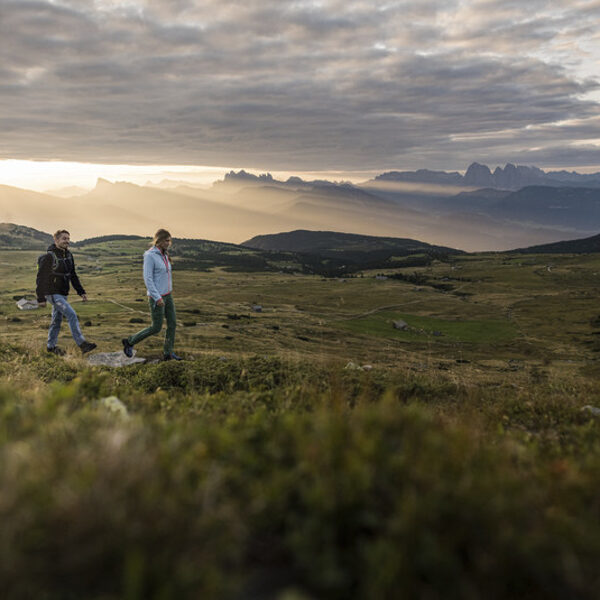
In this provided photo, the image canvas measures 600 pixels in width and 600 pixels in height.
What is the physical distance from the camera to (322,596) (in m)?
2.82

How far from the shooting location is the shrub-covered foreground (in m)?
2.63

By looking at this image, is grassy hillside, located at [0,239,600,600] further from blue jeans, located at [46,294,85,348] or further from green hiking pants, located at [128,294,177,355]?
blue jeans, located at [46,294,85,348]

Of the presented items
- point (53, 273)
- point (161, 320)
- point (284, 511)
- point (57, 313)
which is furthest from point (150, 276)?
point (284, 511)

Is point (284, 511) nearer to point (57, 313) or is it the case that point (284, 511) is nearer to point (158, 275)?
point (158, 275)

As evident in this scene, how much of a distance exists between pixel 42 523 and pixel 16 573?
14.9 inches

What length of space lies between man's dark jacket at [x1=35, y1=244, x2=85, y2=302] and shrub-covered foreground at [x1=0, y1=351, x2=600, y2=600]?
1204 centimetres

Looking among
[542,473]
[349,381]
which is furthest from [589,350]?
[542,473]

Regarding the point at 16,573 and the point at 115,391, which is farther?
the point at 115,391

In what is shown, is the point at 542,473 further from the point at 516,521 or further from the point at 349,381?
the point at 349,381

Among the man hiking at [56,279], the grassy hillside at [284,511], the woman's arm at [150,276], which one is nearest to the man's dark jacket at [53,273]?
the man hiking at [56,279]

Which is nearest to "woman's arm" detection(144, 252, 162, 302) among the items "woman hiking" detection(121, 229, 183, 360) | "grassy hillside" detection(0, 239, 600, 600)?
"woman hiking" detection(121, 229, 183, 360)

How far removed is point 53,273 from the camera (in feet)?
49.5

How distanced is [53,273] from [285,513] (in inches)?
577

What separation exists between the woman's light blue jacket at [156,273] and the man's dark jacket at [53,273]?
129 inches
